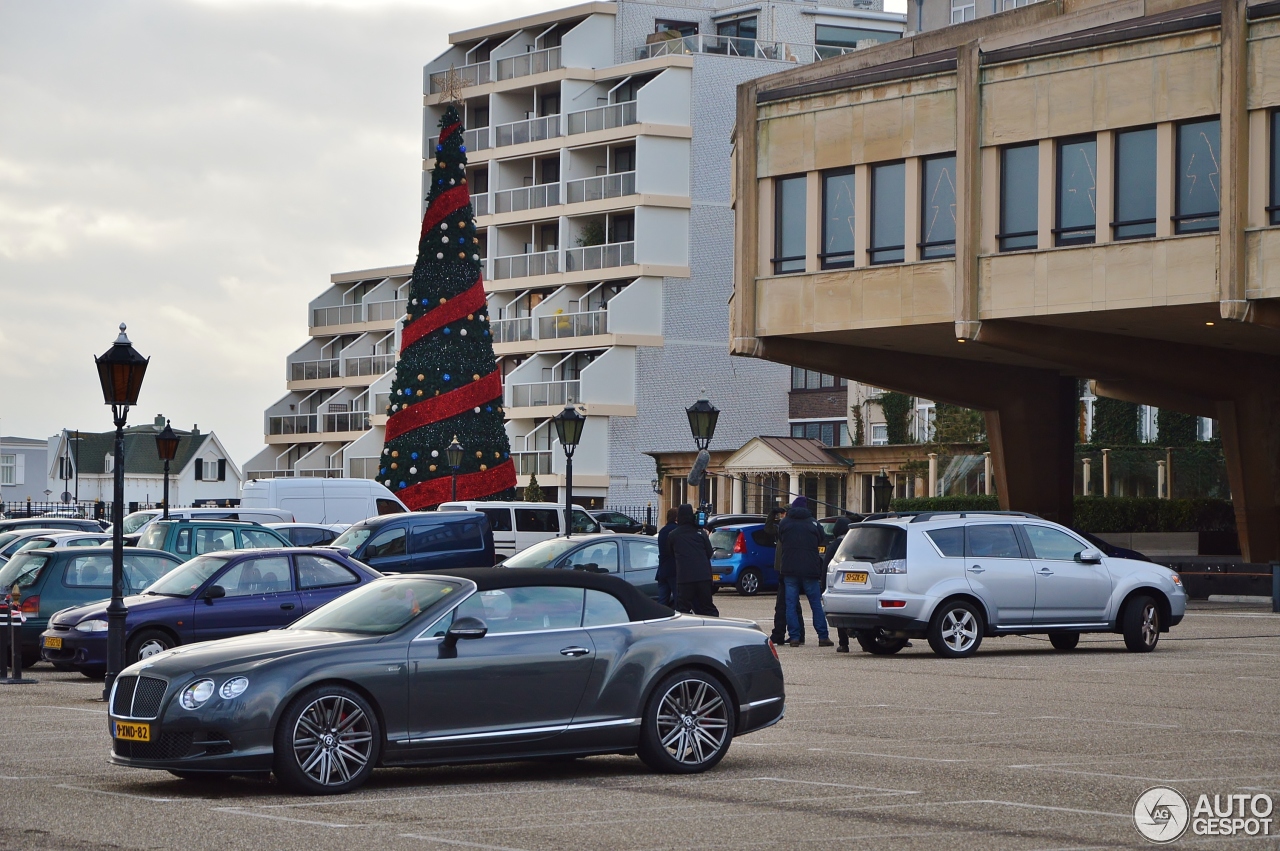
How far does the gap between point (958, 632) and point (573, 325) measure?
50.9 m

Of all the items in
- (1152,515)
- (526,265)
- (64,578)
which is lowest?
(64,578)

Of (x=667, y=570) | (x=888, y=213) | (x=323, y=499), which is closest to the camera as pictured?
(x=667, y=570)

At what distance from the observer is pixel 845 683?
18.5 m

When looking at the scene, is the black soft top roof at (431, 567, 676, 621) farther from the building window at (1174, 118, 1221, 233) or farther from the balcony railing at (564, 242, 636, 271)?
the balcony railing at (564, 242, 636, 271)

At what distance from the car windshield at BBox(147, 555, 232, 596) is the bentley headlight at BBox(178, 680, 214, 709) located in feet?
30.0

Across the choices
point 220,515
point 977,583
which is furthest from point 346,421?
point 977,583

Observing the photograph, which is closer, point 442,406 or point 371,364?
point 442,406

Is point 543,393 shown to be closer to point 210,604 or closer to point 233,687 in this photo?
point 210,604

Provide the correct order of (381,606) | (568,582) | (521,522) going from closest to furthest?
(381,606)
(568,582)
(521,522)

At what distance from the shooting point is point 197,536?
2658 centimetres

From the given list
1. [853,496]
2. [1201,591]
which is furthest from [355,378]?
[1201,591]

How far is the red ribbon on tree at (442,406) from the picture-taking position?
54.3m

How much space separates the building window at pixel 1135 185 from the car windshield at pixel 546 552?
50.9ft

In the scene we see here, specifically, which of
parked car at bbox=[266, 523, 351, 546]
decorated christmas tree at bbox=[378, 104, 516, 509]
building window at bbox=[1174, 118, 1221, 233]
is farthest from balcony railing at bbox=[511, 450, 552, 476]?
parked car at bbox=[266, 523, 351, 546]
